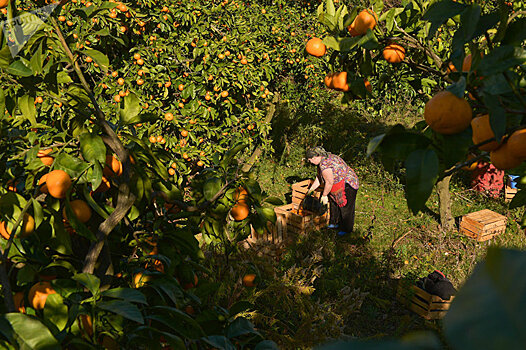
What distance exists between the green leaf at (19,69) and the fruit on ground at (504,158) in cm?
111

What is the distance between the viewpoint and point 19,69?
98 cm

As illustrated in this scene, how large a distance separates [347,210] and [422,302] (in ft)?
6.04

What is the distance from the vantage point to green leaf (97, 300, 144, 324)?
35.2 inches

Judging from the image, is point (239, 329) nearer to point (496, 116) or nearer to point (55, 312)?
point (55, 312)

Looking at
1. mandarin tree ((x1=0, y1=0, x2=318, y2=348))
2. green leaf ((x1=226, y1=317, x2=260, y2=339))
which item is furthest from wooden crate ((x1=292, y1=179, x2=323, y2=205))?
green leaf ((x1=226, y1=317, x2=260, y2=339))

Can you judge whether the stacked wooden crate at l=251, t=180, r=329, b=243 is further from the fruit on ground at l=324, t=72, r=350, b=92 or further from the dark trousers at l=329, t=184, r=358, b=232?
the fruit on ground at l=324, t=72, r=350, b=92

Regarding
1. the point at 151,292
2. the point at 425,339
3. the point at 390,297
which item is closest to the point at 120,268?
the point at 151,292

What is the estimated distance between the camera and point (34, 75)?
3.50 feet

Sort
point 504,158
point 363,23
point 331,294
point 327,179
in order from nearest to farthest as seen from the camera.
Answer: point 504,158 < point 363,23 < point 331,294 < point 327,179

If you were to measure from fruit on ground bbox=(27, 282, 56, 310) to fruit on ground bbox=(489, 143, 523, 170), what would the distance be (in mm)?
1135

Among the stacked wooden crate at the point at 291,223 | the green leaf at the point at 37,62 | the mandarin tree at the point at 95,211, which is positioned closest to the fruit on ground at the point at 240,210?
the mandarin tree at the point at 95,211

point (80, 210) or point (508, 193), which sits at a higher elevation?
point (80, 210)

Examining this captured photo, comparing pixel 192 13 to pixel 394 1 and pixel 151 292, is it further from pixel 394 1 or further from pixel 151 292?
pixel 394 1

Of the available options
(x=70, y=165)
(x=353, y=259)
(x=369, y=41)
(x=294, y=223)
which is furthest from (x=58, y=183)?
(x=294, y=223)
